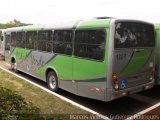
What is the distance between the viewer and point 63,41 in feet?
30.5

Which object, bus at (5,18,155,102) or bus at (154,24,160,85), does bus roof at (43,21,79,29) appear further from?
bus at (154,24,160,85)

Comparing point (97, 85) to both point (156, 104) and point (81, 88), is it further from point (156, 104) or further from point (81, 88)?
point (156, 104)

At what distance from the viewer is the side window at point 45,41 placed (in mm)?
10266

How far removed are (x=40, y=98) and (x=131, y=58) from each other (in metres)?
3.74

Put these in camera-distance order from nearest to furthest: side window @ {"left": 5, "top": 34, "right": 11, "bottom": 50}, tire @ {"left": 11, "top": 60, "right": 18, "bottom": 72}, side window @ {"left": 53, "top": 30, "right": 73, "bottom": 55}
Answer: side window @ {"left": 53, "top": 30, "right": 73, "bottom": 55}
tire @ {"left": 11, "top": 60, "right": 18, "bottom": 72}
side window @ {"left": 5, "top": 34, "right": 11, "bottom": 50}

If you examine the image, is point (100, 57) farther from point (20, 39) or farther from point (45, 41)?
point (20, 39)

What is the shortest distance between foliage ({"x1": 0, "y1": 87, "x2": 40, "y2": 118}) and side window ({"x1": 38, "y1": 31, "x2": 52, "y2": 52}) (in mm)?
5424

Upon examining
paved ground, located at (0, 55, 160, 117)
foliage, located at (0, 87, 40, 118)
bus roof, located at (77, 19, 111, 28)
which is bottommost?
paved ground, located at (0, 55, 160, 117)

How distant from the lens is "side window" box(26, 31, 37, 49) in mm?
11516

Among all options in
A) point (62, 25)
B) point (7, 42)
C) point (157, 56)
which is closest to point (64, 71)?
point (62, 25)

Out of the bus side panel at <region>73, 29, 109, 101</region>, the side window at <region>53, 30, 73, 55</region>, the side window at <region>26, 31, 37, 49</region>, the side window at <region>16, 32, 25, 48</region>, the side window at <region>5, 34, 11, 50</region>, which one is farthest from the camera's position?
the side window at <region>5, 34, 11, 50</region>

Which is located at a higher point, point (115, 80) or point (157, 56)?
point (157, 56)

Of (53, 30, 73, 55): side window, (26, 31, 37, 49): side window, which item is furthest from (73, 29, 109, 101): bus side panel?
(26, 31, 37, 49): side window

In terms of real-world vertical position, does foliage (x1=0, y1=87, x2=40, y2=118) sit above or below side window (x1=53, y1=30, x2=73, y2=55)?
below
